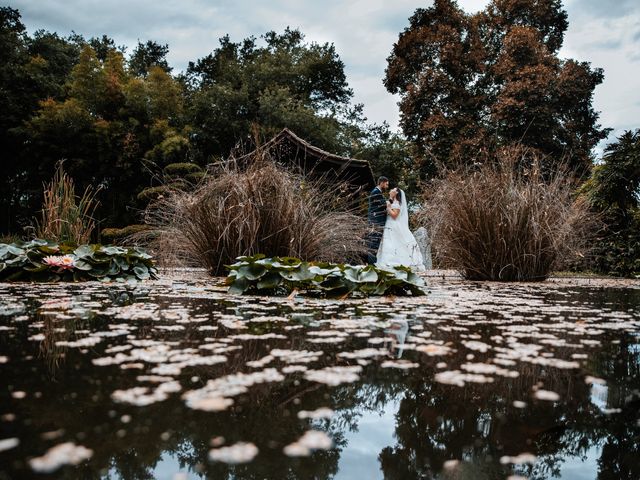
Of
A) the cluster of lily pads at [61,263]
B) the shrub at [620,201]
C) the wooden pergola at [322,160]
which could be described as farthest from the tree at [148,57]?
the shrub at [620,201]

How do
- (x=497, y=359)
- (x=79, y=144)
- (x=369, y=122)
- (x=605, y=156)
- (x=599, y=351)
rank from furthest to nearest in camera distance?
(x=369, y=122), (x=79, y=144), (x=605, y=156), (x=599, y=351), (x=497, y=359)

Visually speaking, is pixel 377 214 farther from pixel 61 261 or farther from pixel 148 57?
pixel 148 57

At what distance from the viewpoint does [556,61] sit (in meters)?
14.0

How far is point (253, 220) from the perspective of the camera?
421 centimetres

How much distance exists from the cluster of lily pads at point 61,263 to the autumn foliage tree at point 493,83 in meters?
10.8

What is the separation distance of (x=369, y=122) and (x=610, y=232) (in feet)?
47.1

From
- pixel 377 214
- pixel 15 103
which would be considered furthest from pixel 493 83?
Answer: pixel 15 103

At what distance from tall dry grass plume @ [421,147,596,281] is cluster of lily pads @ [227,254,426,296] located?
184cm

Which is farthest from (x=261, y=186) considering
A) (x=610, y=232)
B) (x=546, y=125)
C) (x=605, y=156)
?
(x=546, y=125)

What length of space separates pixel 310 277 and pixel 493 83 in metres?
14.7

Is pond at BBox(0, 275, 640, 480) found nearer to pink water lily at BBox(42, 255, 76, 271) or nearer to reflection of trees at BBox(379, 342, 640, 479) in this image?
reflection of trees at BBox(379, 342, 640, 479)

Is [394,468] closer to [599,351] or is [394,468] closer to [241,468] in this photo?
[241,468]

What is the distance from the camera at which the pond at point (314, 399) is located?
27.2 inches

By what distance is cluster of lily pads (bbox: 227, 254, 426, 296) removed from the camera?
9.77 feet
